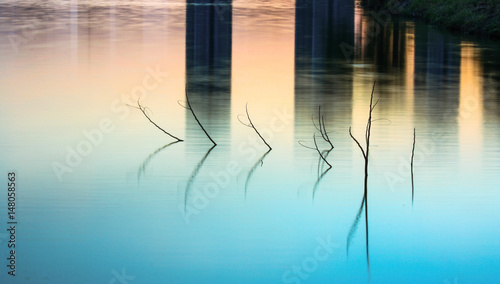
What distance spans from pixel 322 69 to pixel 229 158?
936 cm

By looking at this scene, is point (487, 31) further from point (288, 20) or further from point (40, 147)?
point (40, 147)

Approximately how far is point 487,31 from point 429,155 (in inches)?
680

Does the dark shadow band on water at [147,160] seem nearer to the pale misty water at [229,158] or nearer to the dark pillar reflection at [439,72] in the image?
the pale misty water at [229,158]

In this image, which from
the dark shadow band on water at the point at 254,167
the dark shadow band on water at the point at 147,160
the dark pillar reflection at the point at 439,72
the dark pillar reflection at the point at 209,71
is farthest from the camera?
the dark pillar reflection at the point at 439,72

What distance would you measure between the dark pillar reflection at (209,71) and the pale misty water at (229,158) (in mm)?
64

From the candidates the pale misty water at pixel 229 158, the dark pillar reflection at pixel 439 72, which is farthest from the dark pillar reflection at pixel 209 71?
the dark pillar reflection at pixel 439 72

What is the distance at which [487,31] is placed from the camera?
27.1m

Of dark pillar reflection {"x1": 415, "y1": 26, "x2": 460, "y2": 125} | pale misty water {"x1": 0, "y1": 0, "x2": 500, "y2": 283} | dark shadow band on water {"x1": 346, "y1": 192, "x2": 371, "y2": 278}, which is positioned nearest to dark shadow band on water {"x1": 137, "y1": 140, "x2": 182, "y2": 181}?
pale misty water {"x1": 0, "y1": 0, "x2": 500, "y2": 283}

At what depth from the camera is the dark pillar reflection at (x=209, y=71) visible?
493 inches

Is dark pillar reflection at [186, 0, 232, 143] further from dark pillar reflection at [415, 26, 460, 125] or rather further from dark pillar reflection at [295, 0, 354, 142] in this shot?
dark pillar reflection at [415, 26, 460, 125]

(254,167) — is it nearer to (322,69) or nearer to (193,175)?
(193,175)

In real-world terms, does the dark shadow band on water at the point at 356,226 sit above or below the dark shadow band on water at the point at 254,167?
below

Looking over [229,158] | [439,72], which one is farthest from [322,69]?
[229,158]

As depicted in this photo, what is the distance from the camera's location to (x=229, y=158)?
34.5ft
